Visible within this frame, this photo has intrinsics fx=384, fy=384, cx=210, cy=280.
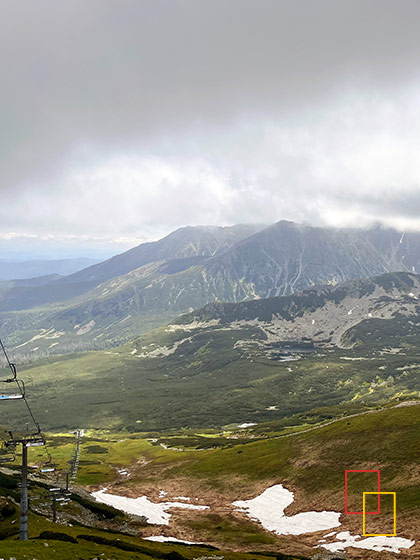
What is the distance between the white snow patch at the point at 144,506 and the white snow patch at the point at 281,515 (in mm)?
13951

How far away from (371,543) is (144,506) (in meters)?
63.8

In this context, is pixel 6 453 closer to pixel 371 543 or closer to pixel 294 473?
pixel 294 473

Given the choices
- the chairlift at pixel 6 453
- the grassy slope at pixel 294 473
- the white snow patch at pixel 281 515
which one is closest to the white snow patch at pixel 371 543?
the grassy slope at pixel 294 473

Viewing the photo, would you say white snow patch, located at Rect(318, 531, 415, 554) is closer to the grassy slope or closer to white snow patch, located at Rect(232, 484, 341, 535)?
the grassy slope

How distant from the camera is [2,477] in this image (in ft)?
321

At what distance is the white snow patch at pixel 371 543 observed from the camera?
6102cm

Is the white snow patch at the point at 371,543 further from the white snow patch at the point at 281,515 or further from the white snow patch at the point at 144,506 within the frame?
the white snow patch at the point at 144,506

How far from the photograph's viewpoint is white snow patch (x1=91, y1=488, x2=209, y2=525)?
95.2m

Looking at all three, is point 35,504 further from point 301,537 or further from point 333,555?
point 333,555

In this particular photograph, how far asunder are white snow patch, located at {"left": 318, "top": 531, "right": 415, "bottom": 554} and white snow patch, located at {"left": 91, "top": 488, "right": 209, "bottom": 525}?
4125 cm

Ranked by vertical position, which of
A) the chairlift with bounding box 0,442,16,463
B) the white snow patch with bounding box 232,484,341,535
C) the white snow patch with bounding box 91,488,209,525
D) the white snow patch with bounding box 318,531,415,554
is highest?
the chairlift with bounding box 0,442,16,463

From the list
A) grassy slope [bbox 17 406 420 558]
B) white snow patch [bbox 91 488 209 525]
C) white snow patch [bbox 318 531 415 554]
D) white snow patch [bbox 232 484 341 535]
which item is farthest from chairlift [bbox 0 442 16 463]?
white snow patch [bbox 232 484 341 535]

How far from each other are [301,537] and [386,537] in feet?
55.9

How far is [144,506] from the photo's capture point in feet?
347
